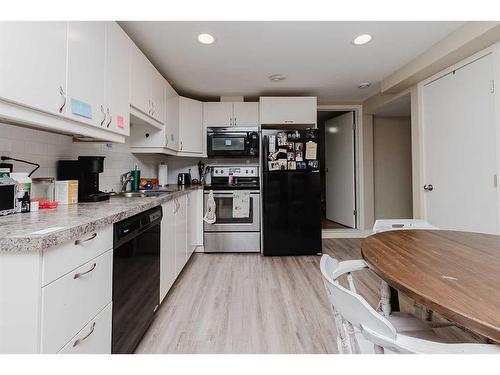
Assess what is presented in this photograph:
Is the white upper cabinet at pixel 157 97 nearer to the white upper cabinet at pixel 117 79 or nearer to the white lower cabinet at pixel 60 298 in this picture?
the white upper cabinet at pixel 117 79

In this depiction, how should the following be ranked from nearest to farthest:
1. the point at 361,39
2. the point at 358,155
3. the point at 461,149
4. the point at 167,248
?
the point at 167,248 → the point at 361,39 → the point at 461,149 → the point at 358,155

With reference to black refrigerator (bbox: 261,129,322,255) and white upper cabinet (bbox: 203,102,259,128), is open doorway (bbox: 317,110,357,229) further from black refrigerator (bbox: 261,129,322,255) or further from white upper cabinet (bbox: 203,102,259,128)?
white upper cabinet (bbox: 203,102,259,128)

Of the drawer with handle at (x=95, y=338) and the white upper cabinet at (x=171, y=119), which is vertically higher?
the white upper cabinet at (x=171, y=119)

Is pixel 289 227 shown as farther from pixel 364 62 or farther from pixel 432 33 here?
pixel 432 33

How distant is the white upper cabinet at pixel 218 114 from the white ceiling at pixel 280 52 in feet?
0.68

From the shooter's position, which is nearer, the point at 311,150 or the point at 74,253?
the point at 74,253

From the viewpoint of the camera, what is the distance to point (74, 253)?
0.88 metres

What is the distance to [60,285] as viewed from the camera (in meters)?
0.82

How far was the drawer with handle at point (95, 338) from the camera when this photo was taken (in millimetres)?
893

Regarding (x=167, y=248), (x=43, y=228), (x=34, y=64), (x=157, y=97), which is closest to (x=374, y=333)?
(x=43, y=228)

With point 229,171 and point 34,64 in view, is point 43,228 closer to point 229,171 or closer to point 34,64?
point 34,64

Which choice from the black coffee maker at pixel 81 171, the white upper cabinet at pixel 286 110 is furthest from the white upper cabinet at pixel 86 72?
the white upper cabinet at pixel 286 110

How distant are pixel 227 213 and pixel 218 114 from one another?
142cm

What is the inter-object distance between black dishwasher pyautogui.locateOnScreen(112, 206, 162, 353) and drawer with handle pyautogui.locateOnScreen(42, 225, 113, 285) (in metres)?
0.09
